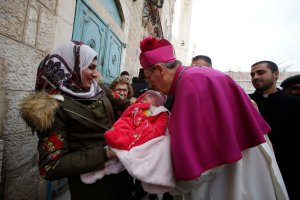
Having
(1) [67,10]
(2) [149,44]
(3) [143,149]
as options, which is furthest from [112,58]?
(3) [143,149]

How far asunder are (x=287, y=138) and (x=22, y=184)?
301 centimetres

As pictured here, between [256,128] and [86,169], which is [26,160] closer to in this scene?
[86,169]

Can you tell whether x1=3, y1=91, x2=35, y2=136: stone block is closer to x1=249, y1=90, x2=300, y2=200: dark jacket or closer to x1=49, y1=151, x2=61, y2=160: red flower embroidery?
x1=49, y1=151, x2=61, y2=160: red flower embroidery

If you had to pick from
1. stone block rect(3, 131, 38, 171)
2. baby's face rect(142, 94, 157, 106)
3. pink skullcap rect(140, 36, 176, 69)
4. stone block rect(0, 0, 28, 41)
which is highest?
stone block rect(0, 0, 28, 41)

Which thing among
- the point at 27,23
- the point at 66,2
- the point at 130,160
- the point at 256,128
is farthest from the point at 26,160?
the point at 256,128

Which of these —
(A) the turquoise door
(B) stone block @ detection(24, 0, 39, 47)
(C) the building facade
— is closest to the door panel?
(A) the turquoise door

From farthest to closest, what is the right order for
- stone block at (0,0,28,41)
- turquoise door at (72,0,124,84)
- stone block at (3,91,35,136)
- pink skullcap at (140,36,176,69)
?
turquoise door at (72,0,124,84)
stone block at (3,91,35,136)
stone block at (0,0,28,41)
pink skullcap at (140,36,176,69)

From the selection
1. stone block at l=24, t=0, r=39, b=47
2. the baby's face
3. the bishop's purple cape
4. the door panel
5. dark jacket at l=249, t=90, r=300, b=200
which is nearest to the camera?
the bishop's purple cape

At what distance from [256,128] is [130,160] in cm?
73

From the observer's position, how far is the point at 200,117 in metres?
1.06

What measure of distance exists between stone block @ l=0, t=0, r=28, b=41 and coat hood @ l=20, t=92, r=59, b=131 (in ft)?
2.84

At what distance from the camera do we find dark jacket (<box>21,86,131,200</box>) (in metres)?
1.23

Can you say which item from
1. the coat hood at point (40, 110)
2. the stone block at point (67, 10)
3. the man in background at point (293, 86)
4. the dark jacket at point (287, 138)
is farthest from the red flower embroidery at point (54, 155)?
the man in background at point (293, 86)

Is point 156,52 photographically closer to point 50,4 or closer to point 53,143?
point 53,143
